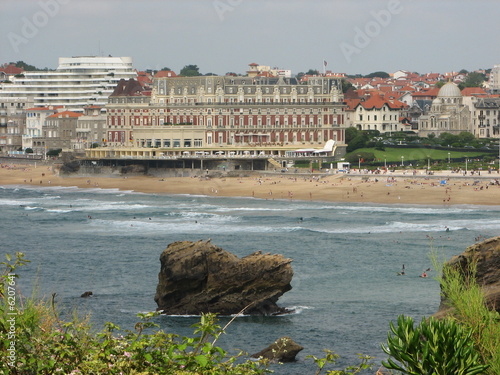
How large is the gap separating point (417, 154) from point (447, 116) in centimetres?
4048

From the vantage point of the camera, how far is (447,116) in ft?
591

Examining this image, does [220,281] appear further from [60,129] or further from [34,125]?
[34,125]

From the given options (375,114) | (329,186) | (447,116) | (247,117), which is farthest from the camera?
(447,116)

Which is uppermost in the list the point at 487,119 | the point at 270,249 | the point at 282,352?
the point at 487,119

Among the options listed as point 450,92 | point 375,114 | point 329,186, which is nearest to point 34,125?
point 375,114

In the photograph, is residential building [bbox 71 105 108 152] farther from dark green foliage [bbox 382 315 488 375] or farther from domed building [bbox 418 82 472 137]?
dark green foliage [bbox 382 315 488 375]

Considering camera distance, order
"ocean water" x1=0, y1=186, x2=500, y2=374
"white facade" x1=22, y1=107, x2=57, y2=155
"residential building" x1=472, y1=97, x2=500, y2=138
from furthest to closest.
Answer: "white facade" x1=22, y1=107, x2=57, y2=155 → "residential building" x1=472, y1=97, x2=500, y2=138 → "ocean water" x1=0, y1=186, x2=500, y2=374

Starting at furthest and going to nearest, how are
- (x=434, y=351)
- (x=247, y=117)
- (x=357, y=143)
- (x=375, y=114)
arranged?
(x=375, y=114)
(x=247, y=117)
(x=357, y=143)
(x=434, y=351)

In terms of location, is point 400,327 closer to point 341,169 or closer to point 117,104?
point 341,169

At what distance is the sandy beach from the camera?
106750 mm

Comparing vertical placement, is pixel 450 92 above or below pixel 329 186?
above

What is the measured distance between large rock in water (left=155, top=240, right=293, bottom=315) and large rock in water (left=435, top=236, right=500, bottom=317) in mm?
11948

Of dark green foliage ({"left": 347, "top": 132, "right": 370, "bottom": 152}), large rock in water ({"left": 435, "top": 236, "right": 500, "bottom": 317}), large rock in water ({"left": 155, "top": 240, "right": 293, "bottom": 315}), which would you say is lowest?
large rock in water ({"left": 155, "top": 240, "right": 293, "bottom": 315})

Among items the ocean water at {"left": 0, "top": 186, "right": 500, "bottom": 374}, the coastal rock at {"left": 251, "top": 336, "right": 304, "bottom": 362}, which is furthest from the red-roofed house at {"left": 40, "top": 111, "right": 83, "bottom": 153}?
the coastal rock at {"left": 251, "top": 336, "right": 304, "bottom": 362}
